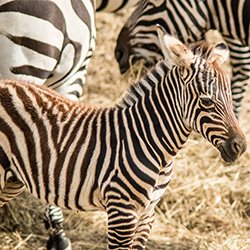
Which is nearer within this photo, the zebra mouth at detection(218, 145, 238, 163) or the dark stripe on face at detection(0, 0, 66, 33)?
the zebra mouth at detection(218, 145, 238, 163)

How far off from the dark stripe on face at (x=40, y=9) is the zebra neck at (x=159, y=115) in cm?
93

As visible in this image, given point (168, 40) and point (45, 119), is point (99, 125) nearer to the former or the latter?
point (45, 119)

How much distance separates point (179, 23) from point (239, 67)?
2.94 feet

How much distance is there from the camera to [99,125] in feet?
16.2

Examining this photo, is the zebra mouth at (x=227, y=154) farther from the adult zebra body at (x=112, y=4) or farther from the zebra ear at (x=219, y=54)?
the adult zebra body at (x=112, y=4)

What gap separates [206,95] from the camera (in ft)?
15.3

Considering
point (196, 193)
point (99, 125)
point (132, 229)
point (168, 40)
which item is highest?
point (168, 40)

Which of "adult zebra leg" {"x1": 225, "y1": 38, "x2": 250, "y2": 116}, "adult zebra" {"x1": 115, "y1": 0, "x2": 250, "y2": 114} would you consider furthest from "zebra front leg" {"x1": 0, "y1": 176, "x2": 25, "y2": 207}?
"adult zebra leg" {"x1": 225, "y1": 38, "x2": 250, "y2": 116}

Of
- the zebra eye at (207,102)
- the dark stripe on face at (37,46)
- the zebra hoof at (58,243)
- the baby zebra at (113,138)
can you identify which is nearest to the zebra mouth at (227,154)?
the baby zebra at (113,138)

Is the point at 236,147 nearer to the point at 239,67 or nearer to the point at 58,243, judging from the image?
the point at 58,243

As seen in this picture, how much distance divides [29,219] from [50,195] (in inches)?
71.8

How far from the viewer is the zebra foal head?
4621mm

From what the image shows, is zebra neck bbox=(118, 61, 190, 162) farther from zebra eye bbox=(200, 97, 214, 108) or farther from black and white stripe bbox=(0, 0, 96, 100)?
black and white stripe bbox=(0, 0, 96, 100)

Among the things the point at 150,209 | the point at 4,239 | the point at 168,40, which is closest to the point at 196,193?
the point at 4,239
